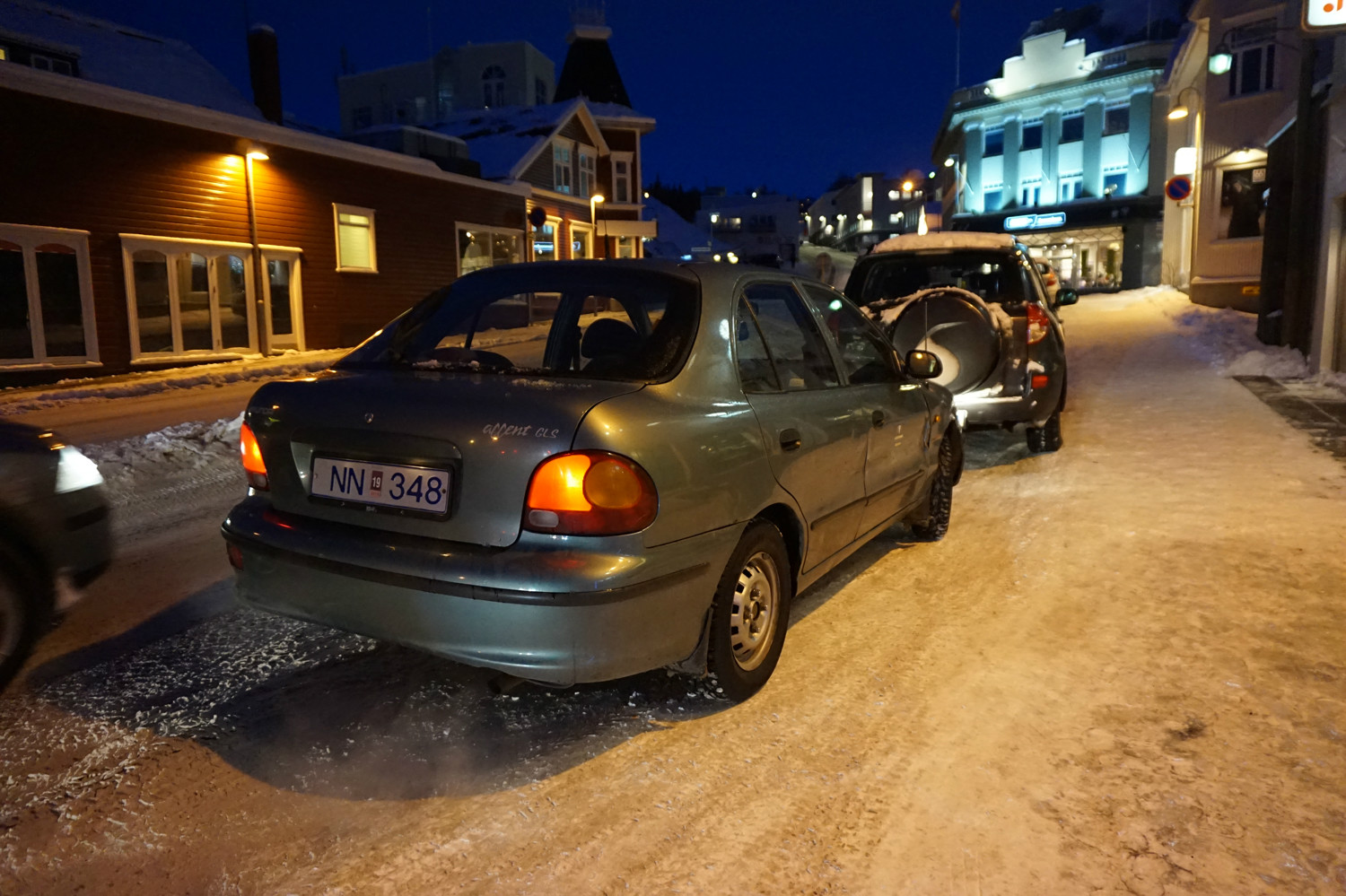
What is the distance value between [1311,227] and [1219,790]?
47.6 feet

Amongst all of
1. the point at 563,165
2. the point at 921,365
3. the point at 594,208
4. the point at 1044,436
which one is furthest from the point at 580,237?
the point at 921,365

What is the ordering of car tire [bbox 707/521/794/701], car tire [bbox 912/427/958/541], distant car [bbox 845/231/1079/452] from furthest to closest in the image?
1. distant car [bbox 845/231/1079/452]
2. car tire [bbox 912/427/958/541]
3. car tire [bbox 707/521/794/701]

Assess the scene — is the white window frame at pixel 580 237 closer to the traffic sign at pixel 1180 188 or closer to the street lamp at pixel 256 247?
the street lamp at pixel 256 247

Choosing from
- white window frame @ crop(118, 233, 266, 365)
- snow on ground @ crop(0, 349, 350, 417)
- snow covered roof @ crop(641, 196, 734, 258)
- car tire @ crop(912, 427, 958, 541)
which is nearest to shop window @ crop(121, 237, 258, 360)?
white window frame @ crop(118, 233, 266, 365)

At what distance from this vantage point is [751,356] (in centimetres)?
363

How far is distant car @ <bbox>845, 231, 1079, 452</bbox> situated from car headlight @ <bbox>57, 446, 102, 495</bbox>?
5691 millimetres

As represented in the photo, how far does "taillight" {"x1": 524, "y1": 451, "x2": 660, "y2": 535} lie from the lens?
279cm

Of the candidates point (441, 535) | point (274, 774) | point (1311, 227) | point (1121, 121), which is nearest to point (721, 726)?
point (441, 535)

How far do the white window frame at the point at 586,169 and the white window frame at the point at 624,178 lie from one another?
89cm

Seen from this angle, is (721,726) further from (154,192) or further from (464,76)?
(464,76)

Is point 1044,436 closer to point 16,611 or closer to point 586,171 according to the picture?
point 16,611

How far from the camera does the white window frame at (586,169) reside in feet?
109

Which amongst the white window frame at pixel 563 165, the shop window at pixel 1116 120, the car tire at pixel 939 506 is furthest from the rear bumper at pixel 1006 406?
the shop window at pixel 1116 120

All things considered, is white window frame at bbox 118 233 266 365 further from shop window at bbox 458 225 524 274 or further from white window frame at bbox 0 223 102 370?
shop window at bbox 458 225 524 274
